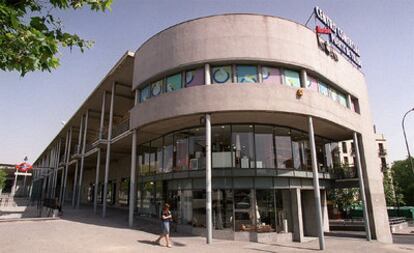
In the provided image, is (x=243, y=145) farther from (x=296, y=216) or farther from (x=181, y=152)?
(x=296, y=216)

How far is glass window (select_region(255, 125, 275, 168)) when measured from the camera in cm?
1650

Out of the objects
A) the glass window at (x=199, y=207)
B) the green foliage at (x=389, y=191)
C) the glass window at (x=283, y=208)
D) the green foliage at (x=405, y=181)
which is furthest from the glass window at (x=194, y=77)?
the green foliage at (x=405, y=181)

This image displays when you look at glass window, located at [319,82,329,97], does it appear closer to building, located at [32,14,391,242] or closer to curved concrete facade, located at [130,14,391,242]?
building, located at [32,14,391,242]

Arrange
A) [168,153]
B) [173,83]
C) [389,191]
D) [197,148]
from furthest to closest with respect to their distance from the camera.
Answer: [389,191] → [168,153] → [197,148] → [173,83]

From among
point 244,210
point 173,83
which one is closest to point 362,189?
point 244,210

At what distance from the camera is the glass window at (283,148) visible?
56.2ft

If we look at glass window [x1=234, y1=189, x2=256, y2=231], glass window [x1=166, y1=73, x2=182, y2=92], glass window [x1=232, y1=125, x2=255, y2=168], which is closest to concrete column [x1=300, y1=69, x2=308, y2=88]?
glass window [x1=232, y1=125, x2=255, y2=168]

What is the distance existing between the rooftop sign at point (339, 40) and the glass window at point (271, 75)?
6.81 metres

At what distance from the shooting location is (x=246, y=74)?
15.7 m

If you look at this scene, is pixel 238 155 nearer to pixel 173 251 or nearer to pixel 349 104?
pixel 173 251

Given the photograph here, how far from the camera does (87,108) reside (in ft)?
104

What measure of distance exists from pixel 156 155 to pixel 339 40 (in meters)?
16.8

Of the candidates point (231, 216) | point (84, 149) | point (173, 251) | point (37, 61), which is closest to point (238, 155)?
point (231, 216)

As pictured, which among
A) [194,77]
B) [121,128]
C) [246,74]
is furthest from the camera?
[121,128]
